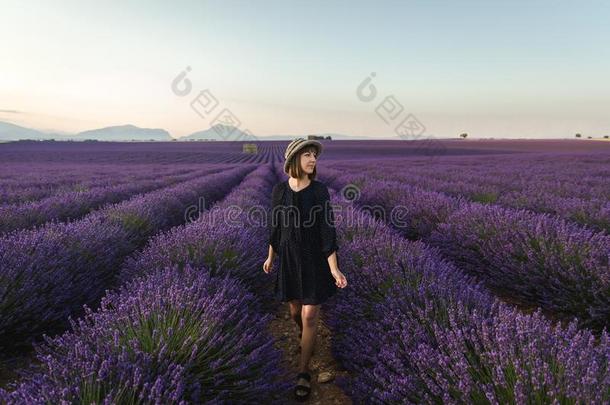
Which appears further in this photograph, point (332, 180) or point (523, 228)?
point (332, 180)

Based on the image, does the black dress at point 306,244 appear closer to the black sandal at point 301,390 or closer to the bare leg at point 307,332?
the bare leg at point 307,332

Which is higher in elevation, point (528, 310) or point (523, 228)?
point (523, 228)

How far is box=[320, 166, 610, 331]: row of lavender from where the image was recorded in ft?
8.13

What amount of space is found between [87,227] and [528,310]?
4438 mm

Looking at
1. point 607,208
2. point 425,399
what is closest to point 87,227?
point 425,399

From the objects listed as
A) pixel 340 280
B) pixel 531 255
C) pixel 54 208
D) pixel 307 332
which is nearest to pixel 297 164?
pixel 340 280

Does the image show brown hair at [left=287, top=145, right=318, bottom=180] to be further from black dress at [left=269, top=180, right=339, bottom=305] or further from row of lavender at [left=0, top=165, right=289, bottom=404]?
row of lavender at [left=0, top=165, right=289, bottom=404]

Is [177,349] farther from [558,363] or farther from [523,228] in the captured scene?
[523,228]

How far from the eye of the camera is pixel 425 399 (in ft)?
4.31

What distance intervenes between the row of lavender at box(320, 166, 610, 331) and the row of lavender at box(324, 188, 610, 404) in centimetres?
92

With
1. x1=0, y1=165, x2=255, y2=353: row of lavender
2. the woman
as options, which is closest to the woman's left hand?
the woman

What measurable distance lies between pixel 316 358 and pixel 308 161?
4.73 feet

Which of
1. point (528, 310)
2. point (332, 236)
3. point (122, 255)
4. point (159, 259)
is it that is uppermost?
point (332, 236)

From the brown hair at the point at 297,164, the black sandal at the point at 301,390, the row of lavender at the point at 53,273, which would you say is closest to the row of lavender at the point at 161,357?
the black sandal at the point at 301,390
